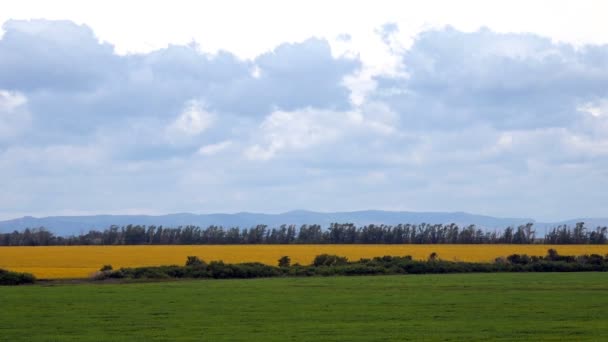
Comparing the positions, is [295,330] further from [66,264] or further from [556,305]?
[66,264]

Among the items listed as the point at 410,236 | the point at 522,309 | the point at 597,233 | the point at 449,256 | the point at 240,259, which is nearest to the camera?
the point at 522,309

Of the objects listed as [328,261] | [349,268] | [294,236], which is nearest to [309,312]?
[349,268]

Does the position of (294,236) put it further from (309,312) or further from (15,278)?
(309,312)

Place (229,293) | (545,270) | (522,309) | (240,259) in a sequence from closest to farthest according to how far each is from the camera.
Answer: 1. (522,309)
2. (229,293)
3. (545,270)
4. (240,259)

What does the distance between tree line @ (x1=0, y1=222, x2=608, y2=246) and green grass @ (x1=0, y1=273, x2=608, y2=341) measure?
6725 cm

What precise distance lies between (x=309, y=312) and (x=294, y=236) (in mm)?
89078

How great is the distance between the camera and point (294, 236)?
387 ft

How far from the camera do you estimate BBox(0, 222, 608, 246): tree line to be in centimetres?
11081

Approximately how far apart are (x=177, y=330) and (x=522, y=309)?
37.7 ft

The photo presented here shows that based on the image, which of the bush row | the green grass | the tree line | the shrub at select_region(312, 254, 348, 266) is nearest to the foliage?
the bush row

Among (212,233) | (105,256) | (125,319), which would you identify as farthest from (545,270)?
(212,233)

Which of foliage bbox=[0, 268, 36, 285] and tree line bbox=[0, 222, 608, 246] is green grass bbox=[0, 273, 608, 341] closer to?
foliage bbox=[0, 268, 36, 285]

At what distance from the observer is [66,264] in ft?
207

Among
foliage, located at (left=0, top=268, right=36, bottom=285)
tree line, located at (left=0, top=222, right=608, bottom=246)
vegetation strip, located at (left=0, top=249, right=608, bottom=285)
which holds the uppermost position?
tree line, located at (left=0, top=222, right=608, bottom=246)
